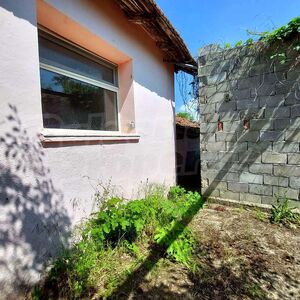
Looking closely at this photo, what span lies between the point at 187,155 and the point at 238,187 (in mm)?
2743

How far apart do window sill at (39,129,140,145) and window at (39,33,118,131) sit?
0.23 metres

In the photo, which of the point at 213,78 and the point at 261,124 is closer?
the point at 261,124

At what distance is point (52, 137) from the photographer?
81.6 inches

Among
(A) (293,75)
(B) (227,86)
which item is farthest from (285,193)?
(B) (227,86)

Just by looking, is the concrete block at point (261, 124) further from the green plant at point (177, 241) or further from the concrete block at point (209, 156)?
the green plant at point (177, 241)

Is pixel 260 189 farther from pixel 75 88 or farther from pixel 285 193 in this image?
pixel 75 88

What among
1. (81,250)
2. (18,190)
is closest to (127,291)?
(81,250)

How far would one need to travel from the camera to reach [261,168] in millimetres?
3854

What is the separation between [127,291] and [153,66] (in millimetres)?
3856

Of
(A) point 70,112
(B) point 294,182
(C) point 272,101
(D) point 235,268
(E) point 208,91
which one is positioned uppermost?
(E) point 208,91

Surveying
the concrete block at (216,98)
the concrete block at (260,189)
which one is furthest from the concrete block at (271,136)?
the concrete block at (216,98)

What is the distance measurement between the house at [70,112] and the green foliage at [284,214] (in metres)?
2.15

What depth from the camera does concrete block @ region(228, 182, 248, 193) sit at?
13.3 ft

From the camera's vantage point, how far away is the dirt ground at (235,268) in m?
2.00
